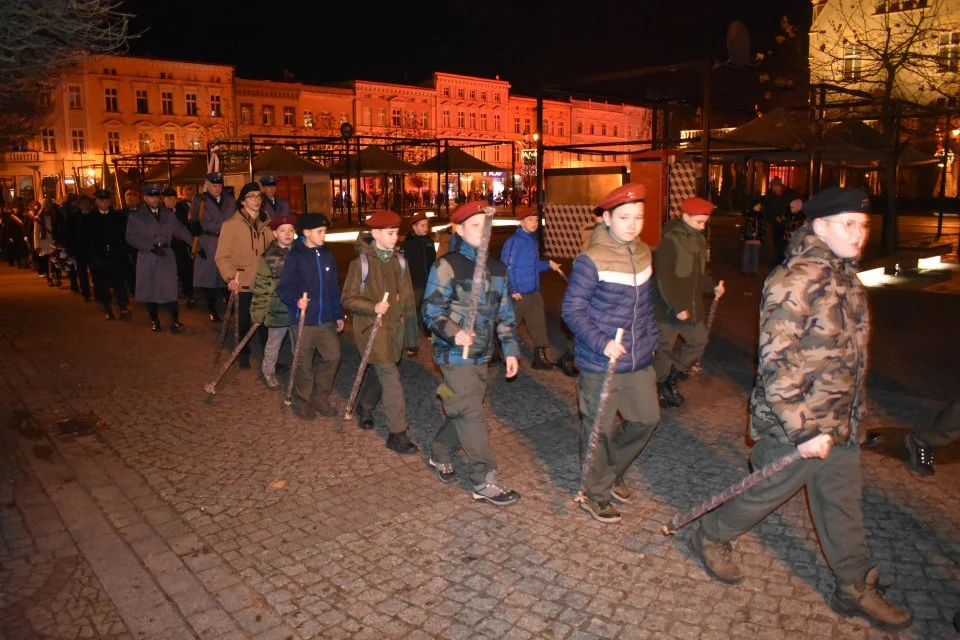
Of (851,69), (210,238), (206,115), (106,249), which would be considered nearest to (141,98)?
(206,115)

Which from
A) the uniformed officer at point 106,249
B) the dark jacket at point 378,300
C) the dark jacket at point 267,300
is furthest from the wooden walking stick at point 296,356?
the uniformed officer at point 106,249

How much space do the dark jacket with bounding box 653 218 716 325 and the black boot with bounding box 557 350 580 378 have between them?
1.70 m

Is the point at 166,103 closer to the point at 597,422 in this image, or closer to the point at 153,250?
the point at 153,250

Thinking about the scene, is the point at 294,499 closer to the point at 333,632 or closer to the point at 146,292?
the point at 333,632

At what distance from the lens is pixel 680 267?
661 centimetres

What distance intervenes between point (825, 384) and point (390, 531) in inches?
101

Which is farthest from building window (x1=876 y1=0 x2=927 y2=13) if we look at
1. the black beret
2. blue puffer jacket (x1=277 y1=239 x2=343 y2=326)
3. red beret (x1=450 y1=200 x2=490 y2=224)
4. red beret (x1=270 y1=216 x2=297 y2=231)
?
the black beret

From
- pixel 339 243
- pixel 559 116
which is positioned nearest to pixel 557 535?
pixel 339 243

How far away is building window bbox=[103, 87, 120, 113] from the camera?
186ft

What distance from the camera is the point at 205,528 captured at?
462cm

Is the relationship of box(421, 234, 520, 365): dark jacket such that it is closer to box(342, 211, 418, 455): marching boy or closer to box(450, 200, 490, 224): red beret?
box(450, 200, 490, 224): red beret

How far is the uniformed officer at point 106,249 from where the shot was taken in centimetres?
1212

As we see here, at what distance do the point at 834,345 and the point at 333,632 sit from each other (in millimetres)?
Answer: 2614

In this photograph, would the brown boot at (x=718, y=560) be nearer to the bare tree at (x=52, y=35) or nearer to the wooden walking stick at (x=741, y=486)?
the wooden walking stick at (x=741, y=486)
